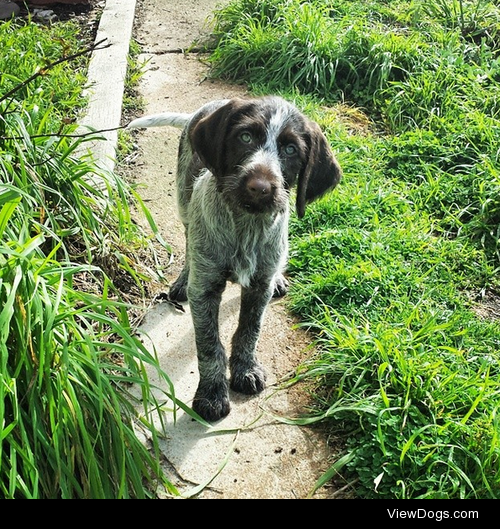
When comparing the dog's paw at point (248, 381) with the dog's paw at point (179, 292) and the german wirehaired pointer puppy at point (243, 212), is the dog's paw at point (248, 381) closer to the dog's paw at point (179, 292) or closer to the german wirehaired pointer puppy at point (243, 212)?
the german wirehaired pointer puppy at point (243, 212)

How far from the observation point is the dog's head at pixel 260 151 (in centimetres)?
372

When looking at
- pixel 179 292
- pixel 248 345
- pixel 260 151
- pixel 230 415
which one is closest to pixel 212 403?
pixel 230 415

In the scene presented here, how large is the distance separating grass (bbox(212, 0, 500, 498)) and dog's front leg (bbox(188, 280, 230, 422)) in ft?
1.70

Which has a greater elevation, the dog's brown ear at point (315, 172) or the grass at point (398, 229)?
the dog's brown ear at point (315, 172)

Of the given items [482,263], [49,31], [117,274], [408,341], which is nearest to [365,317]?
[408,341]

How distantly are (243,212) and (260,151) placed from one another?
0.33 metres

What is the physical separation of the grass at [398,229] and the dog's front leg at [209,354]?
0.52 metres

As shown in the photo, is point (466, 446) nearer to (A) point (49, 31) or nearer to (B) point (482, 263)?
(B) point (482, 263)

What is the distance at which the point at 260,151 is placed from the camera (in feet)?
12.6

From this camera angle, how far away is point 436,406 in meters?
3.84

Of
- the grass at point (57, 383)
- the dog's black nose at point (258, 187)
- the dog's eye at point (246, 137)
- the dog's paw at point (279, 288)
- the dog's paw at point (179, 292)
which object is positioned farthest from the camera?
the dog's paw at point (279, 288)

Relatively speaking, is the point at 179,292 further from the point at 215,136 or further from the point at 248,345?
the point at 215,136
